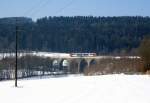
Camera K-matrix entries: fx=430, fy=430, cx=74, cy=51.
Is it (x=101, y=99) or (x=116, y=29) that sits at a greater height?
(x=116, y=29)

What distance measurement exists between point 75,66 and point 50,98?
8129 centimetres

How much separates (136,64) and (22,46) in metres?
103

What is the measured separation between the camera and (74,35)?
14250 centimetres

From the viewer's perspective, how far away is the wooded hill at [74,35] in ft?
433

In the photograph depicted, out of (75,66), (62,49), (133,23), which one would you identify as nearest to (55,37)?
(62,49)

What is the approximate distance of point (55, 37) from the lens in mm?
146375

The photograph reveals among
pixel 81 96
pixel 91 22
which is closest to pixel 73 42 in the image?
pixel 91 22

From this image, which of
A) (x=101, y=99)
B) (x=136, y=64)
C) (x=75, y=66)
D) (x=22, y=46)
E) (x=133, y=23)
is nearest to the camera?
(x=101, y=99)

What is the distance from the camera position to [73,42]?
141000mm

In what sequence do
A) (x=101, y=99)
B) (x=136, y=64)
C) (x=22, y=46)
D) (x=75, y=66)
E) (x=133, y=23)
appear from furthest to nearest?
(x=22, y=46)
(x=133, y=23)
(x=75, y=66)
(x=136, y=64)
(x=101, y=99)

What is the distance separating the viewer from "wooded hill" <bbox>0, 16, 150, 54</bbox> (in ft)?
433

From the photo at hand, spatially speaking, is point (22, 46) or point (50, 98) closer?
point (50, 98)

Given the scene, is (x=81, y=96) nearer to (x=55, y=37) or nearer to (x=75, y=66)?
(x=75, y=66)

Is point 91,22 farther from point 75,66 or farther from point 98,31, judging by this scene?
point 75,66
